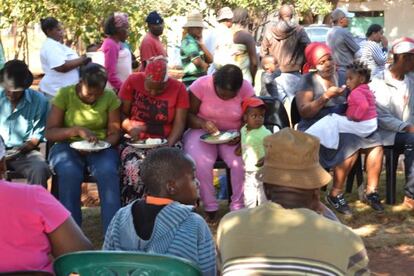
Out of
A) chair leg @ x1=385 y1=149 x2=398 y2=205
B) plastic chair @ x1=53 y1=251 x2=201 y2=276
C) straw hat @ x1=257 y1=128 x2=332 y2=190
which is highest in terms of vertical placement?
straw hat @ x1=257 y1=128 x2=332 y2=190

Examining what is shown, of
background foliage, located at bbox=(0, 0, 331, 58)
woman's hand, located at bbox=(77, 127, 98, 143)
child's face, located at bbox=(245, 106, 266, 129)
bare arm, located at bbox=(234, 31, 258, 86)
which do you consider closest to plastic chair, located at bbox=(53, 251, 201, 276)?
woman's hand, located at bbox=(77, 127, 98, 143)

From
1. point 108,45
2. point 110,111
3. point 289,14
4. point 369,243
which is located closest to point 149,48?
point 108,45

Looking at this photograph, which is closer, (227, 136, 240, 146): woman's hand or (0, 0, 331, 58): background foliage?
(227, 136, 240, 146): woman's hand

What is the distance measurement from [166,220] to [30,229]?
1.88 feet

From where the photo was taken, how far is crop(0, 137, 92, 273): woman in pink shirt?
2.97 meters

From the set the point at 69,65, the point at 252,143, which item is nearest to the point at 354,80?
the point at 252,143

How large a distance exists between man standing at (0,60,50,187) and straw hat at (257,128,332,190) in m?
3.56

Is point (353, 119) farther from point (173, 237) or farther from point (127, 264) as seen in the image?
point (127, 264)

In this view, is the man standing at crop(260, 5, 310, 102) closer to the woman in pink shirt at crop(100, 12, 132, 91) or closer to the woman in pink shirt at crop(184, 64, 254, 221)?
the woman in pink shirt at crop(100, 12, 132, 91)

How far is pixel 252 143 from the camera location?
244 inches

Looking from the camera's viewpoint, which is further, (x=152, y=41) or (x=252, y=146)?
(x=152, y=41)

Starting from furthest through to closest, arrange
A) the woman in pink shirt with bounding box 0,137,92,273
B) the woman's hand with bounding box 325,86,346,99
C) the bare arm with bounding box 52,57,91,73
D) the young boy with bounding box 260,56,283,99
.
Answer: the young boy with bounding box 260,56,283,99 < the bare arm with bounding box 52,57,91,73 < the woman's hand with bounding box 325,86,346,99 < the woman in pink shirt with bounding box 0,137,92,273

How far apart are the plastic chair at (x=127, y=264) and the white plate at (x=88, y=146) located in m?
3.16

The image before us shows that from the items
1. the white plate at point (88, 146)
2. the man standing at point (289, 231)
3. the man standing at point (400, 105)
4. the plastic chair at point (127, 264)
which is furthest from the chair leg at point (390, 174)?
the plastic chair at point (127, 264)
